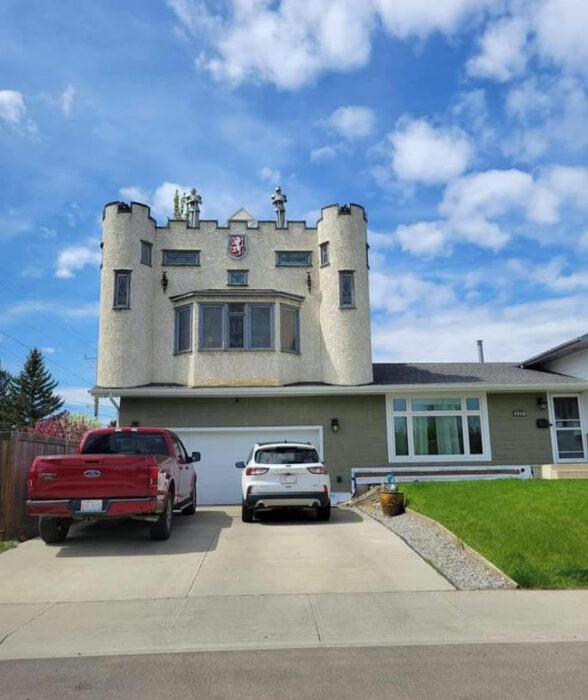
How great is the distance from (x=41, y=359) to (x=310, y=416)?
5326cm

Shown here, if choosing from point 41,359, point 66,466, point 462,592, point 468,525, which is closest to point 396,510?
point 468,525

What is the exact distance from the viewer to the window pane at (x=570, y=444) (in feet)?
57.4

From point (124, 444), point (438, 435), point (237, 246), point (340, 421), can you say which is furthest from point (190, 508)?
point (237, 246)

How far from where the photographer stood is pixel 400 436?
57.0ft

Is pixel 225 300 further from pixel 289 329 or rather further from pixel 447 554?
pixel 447 554

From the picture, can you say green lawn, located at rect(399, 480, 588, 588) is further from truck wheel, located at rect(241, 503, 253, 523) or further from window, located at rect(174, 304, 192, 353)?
window, located at rect(174, 304, 192, 353)

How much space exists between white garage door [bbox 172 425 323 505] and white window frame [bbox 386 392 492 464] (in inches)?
80.9

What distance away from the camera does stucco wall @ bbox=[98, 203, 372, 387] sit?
17844mm

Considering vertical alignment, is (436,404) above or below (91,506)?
above

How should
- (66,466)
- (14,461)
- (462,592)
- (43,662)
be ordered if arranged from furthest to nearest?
(14,461) < (66,466) < (462,592) < (43,662)

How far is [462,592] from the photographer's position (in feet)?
22.6

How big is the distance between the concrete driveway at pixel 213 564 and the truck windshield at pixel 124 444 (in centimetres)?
145

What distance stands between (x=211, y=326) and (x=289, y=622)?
42.9 ft

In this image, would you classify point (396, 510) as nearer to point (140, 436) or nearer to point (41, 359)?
point (140, 436)
